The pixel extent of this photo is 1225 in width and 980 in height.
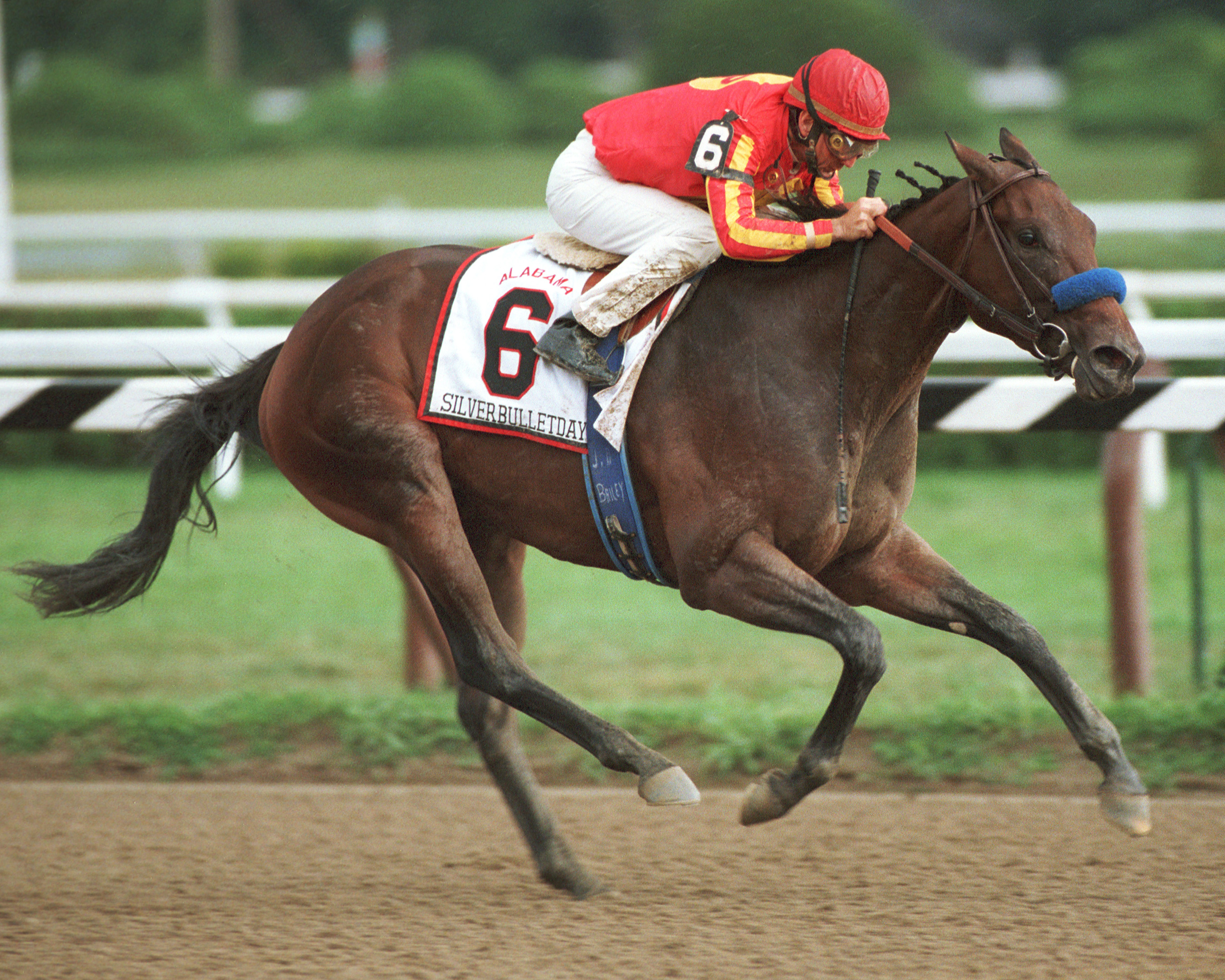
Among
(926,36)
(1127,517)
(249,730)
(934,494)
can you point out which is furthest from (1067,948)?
(926,36)

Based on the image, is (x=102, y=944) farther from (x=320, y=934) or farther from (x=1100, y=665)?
(x=1100, y=665)

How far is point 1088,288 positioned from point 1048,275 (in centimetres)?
11

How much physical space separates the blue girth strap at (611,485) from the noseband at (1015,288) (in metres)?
0.77

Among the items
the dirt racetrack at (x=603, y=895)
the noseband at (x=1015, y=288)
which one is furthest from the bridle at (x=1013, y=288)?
the dirt racetrack at (x=603, y=895)

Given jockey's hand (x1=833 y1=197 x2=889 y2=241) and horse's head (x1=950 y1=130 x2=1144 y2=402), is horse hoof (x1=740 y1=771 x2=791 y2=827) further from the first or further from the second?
jockey's hand (x1=833 y1=197 x2=889 y2=241)

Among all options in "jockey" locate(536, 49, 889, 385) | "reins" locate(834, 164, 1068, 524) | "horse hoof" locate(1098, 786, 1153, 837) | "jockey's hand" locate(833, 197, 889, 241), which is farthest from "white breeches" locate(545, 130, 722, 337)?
"horse hoof" locate(1098, 786, 1153, 837)

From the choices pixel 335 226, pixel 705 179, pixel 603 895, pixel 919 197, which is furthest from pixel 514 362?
Result: pixel 335 226

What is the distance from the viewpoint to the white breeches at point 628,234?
361 centimetres

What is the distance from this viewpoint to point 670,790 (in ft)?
11.4

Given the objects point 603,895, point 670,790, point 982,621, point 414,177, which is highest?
point 414,177

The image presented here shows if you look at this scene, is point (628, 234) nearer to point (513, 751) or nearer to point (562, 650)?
point (513, 751)

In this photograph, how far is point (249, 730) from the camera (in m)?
4.98

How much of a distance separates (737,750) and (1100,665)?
6.16ft

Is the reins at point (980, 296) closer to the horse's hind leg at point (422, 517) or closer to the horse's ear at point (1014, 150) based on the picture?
the horse's ear at point (1014, 150)
